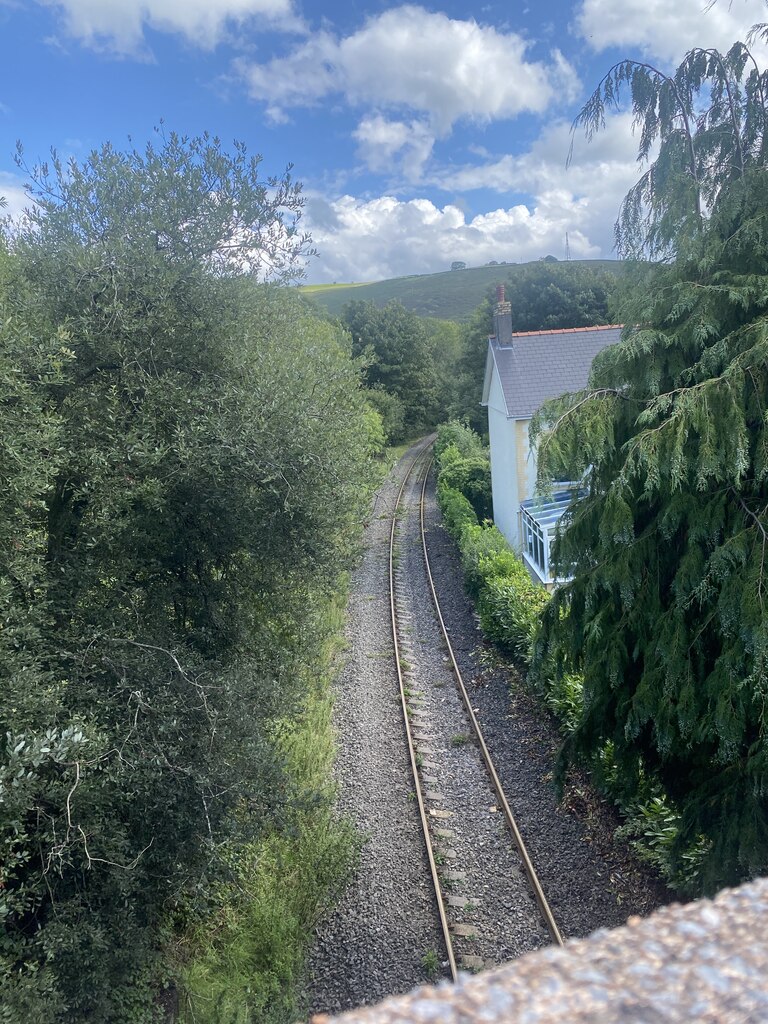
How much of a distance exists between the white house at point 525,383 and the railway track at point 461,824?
574 cm

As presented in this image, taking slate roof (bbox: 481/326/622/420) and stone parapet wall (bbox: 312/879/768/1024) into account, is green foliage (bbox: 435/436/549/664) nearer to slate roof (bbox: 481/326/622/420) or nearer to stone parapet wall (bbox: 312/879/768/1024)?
slate roof (bbox: 481/326/622/420)

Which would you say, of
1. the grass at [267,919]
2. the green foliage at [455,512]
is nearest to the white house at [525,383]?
the green foliage at [455,512]

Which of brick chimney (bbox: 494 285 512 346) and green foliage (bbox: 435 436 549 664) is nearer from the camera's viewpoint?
green foliage (bbox: 435 436 549 664)

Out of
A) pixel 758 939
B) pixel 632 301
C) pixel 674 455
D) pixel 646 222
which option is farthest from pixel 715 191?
pixel 758 939

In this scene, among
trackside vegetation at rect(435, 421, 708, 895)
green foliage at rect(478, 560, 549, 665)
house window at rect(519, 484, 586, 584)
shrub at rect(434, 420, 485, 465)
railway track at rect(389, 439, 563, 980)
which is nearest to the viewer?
trackside vegetation at rect(435, 421, 708, 895)

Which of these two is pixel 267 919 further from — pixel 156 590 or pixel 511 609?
pixel 511 609

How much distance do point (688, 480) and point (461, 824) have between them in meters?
6.53

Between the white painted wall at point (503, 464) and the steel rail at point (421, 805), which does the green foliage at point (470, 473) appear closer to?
the white painted wall at point (503, 464)

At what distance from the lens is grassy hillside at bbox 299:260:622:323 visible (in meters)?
124

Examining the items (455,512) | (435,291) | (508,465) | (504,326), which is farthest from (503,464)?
(435,291)

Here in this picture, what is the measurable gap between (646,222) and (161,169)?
5.40m

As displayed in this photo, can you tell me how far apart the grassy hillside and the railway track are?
334ft

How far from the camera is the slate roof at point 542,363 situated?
19.2m

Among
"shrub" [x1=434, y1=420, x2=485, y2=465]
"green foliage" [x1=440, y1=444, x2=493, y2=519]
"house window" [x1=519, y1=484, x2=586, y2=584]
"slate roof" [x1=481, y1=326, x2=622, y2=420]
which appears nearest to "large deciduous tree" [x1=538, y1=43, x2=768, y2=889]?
"house window" [x1=519, y1=484, x2=586, y2=584]
